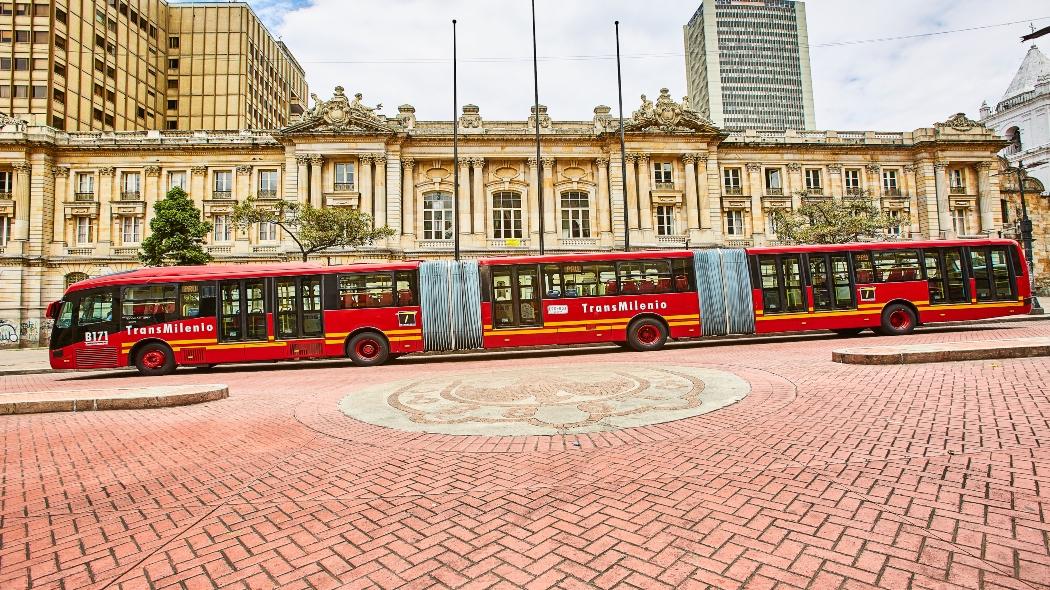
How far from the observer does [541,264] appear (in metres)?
15.6

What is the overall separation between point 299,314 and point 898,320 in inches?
769

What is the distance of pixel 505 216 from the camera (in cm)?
3678

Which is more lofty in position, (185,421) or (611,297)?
(611,297)

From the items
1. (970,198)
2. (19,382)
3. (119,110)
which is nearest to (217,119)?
(119,110)

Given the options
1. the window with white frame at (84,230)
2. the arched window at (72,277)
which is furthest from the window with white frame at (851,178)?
the arched window at (72,277)

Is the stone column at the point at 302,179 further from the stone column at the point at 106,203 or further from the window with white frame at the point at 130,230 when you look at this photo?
the stone column at the point at 106,203

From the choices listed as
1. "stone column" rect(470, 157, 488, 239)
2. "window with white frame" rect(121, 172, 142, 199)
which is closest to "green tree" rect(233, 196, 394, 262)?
"stone column" rect(470, 157, 488, 239)

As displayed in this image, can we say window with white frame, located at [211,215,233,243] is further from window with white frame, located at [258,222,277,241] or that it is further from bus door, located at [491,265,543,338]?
bus door, located at [491,265,543,338]

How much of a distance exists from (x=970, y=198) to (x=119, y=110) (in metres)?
81.0

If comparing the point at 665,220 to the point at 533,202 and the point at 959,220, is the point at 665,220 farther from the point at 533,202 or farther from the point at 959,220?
the point at 959,220

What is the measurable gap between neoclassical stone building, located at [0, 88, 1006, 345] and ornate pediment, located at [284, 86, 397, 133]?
0.30 feet

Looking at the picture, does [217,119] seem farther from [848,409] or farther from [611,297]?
[848,409]

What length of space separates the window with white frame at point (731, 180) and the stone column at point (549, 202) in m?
14.0

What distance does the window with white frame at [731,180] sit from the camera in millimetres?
38625
